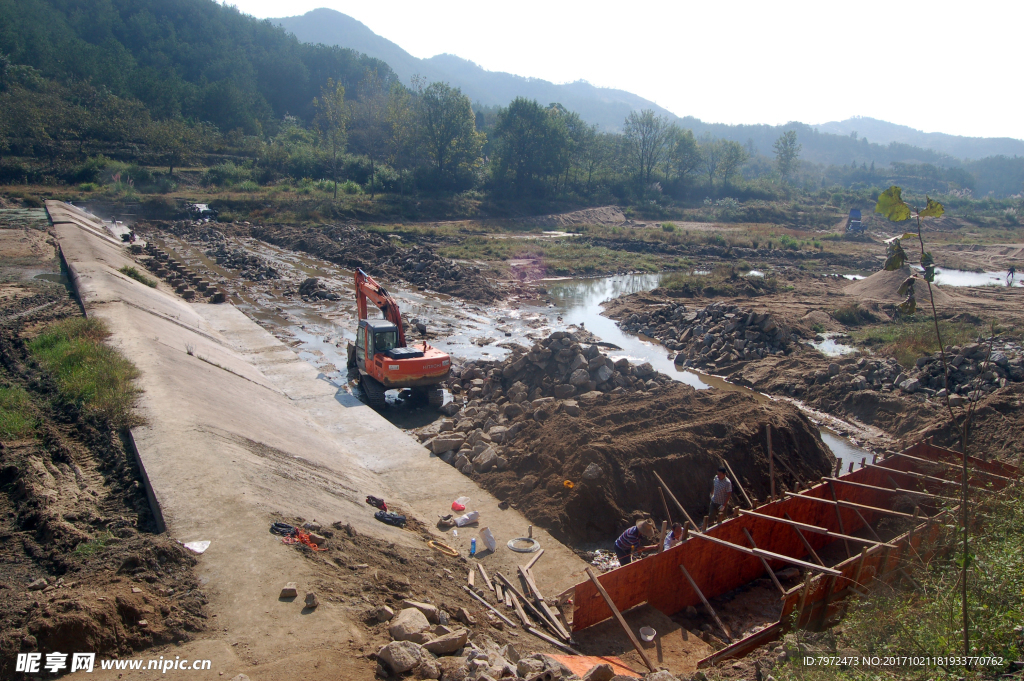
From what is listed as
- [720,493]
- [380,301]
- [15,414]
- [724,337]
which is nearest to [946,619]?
[720,493]

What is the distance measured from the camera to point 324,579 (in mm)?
6098

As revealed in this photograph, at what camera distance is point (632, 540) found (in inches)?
335

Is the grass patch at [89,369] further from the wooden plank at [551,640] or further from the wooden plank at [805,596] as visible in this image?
the wooden plank at [805,596]

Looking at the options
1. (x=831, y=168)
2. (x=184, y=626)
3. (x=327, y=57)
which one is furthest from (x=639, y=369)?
(x=831, y=168)

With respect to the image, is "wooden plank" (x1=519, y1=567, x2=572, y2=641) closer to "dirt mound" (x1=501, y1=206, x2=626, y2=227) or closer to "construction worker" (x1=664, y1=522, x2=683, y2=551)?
"construction worker" (x1=664, y1=522, x2=683, y2=551)

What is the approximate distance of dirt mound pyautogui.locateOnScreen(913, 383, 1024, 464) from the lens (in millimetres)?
12039

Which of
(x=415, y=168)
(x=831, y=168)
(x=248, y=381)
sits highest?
(x=831, y=168)

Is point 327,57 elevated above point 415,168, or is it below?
above

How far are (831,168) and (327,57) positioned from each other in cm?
13836

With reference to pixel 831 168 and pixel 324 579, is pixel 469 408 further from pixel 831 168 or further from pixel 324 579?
pixel 831 168

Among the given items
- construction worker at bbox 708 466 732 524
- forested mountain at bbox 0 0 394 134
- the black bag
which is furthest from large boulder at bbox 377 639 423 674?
forested mountain at bbox 0 0 394 134

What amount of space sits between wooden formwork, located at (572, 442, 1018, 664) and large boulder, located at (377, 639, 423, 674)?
8.65 feet

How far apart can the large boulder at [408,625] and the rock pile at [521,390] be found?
5527 mm

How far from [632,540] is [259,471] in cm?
578
